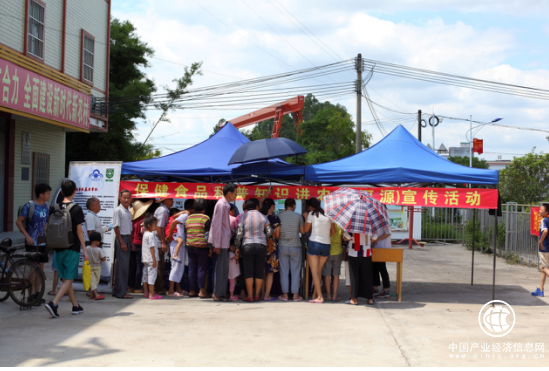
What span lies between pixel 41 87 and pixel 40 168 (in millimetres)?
3965

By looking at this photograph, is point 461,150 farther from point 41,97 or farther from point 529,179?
point 41,97

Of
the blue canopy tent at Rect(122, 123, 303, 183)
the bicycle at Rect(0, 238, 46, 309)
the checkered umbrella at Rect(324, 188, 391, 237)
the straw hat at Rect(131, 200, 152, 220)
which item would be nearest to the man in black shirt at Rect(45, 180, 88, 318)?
the bicycle at Rect(0, 238, 46, 309)

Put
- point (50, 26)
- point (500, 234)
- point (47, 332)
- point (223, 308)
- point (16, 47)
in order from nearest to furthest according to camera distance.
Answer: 1. point (47, 332)
2. point (223, 308)
3. point (16, 47)
4. point (50, 26)
5. point (500, 234)

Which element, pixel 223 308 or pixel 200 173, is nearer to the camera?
pixel 223 308

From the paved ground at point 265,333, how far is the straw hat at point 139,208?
1.58 meters

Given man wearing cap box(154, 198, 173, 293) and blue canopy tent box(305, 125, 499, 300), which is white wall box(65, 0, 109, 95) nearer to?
man wearing cap box(154, 198, 173, 293)

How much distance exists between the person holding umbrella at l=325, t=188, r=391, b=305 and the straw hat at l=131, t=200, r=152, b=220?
334 centimetres

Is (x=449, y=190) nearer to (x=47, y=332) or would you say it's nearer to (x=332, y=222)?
(x=332, y=222)

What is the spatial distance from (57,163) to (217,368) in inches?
557

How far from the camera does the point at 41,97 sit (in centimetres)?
1303

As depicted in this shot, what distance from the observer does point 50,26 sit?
15836 mm

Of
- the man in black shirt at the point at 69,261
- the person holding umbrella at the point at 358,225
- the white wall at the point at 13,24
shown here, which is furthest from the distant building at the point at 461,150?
the man in black shirt at the point at 69,261

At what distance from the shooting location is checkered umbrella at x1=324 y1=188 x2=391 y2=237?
8.29 m

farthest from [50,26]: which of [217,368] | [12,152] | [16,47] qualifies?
[217,368]
